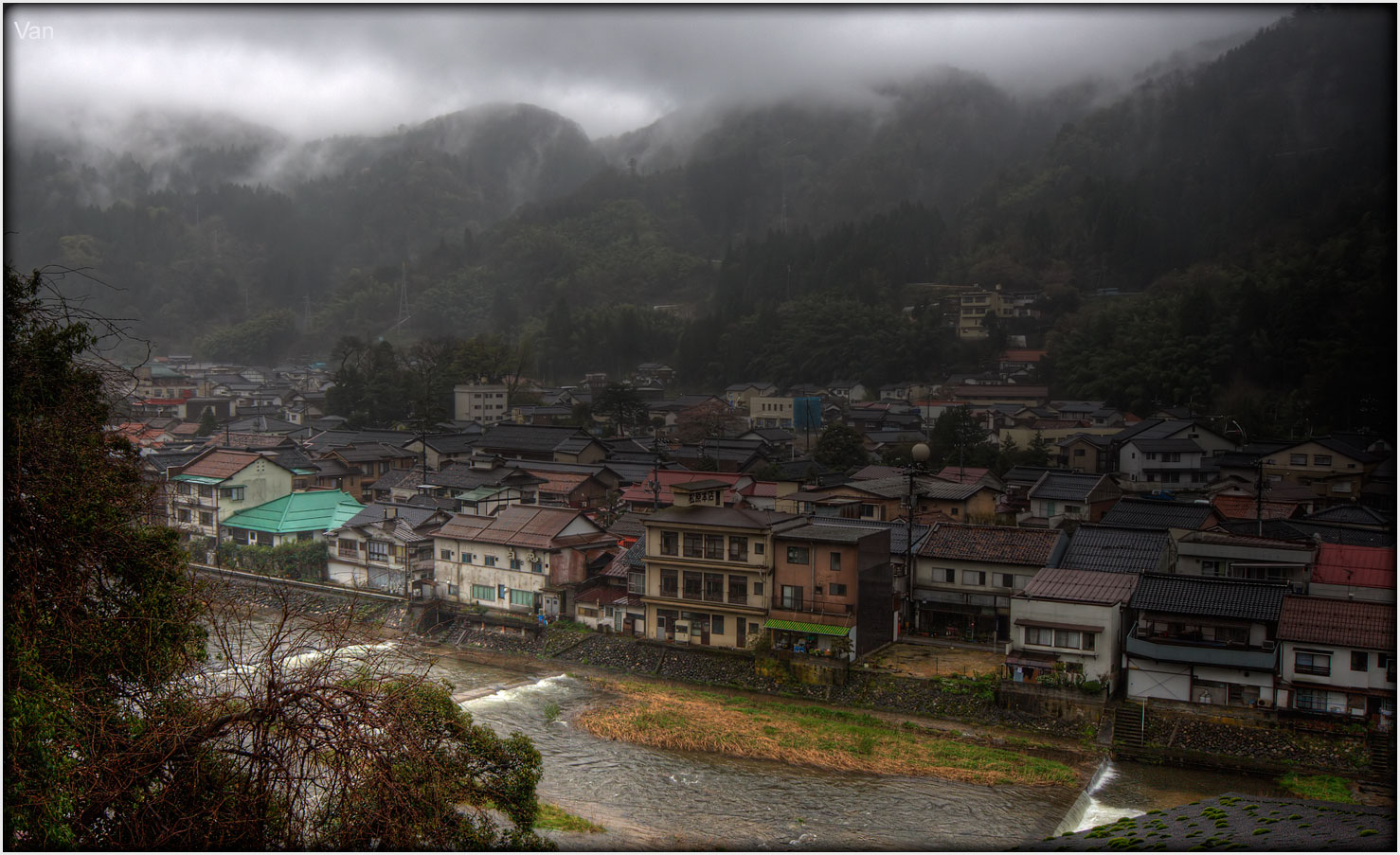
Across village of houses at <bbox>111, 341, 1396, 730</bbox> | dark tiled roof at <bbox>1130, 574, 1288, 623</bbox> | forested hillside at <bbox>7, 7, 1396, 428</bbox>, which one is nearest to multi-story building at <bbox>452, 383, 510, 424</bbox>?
forested hillside at <bbox>7, 7, 1396, 428</bbox>

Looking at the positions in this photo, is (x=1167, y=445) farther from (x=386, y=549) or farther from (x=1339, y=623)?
(x=386, y=549)

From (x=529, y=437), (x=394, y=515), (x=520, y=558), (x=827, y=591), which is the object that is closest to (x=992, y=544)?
(x=827, y=591)

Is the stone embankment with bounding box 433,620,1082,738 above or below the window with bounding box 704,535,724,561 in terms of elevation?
below

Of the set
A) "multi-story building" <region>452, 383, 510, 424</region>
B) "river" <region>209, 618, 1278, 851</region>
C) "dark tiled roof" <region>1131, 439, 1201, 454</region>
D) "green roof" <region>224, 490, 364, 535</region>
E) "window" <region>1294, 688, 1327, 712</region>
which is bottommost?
"river" <region>209, 618, 1278, 851</region>

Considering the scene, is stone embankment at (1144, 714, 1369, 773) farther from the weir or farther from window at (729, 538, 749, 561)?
window at (729, 538, 749, 561)

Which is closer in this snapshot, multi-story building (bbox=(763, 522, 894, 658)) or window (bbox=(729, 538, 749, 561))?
multi-story building (bbox=(763, 522, 894, 658))

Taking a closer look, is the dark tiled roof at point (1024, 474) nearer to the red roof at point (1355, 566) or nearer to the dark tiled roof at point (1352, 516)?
the dark tiled roof at point (1352, 516)
